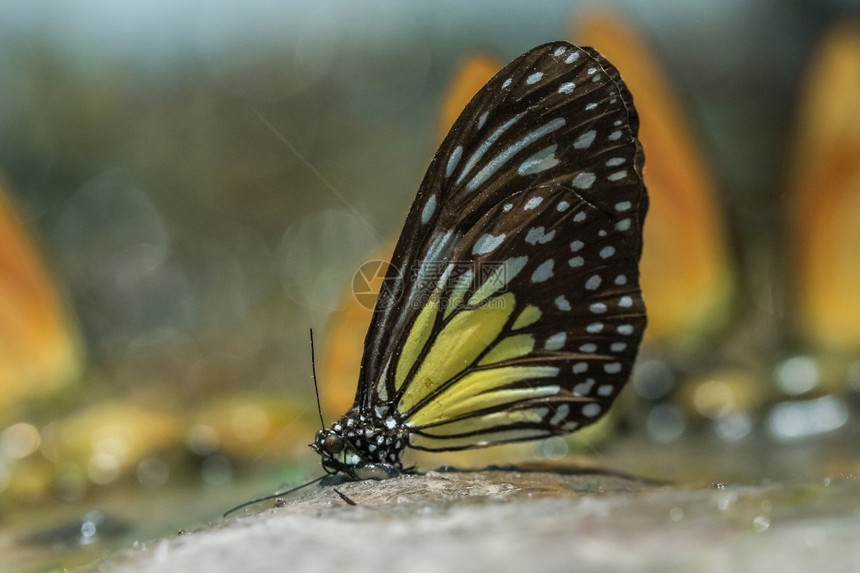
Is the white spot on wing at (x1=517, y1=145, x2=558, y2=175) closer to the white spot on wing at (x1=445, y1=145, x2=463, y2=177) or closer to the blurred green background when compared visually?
the white spot on wing at (x1=445, y1=145, x2=463, y2=177)

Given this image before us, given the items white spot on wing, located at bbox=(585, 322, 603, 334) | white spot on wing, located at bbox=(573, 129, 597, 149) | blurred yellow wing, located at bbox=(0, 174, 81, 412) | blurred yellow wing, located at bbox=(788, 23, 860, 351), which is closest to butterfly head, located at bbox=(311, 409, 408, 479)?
white spot on wing, located at bbox=(585, 322, 603, 334)

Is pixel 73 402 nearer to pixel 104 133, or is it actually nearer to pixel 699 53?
pixel 104 133

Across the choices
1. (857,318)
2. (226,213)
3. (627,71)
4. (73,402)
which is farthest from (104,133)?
(857,318)

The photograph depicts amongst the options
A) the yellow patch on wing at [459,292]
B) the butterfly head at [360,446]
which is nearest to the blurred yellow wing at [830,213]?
the yellow patch on wing at [459,292]

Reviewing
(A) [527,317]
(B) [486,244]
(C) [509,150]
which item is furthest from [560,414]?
(C) [509,150]

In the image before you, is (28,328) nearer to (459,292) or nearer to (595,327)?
(459,292)

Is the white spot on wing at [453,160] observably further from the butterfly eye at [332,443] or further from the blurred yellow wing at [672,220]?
the blurred yellow wing at [672,220]
